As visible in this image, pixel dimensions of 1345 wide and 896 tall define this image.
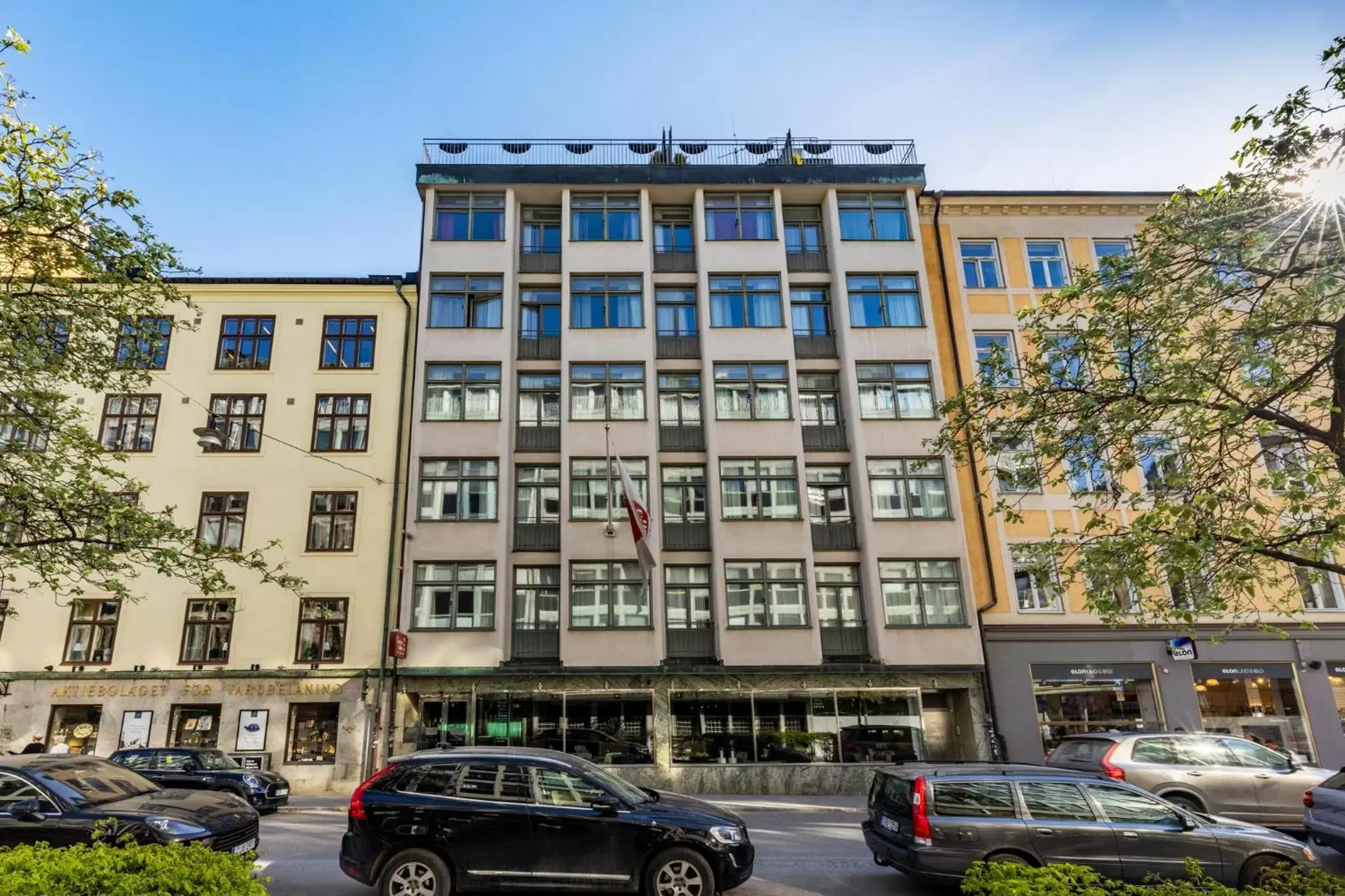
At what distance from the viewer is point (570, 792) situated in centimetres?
869

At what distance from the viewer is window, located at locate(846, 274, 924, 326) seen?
2433 centimetres

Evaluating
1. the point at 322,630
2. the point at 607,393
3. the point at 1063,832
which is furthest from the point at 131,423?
the point at 1063,832

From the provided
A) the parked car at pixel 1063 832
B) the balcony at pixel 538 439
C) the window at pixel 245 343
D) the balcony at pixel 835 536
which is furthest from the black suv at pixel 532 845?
the window at pixel 245 343

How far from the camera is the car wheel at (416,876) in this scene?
26.9 ft

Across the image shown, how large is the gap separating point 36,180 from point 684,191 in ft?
60.6

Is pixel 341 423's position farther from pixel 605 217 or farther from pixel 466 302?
pixel 605 217

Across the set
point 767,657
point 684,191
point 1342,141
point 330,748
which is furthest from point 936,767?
point 684,191

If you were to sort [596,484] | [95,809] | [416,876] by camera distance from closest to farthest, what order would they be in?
[416,876] < [95,809] < [596,484]

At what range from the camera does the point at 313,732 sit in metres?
20.7

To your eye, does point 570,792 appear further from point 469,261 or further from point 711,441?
point 469,261

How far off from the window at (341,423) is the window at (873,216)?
16867 millimetres

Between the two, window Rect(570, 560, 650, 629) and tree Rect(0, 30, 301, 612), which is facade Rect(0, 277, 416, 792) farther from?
tree Rect(0, 30, 301, 612)

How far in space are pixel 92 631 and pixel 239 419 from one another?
7146 mm

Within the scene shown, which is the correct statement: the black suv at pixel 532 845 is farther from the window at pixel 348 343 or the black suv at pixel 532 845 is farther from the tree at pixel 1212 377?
the window at pixel 348 343
